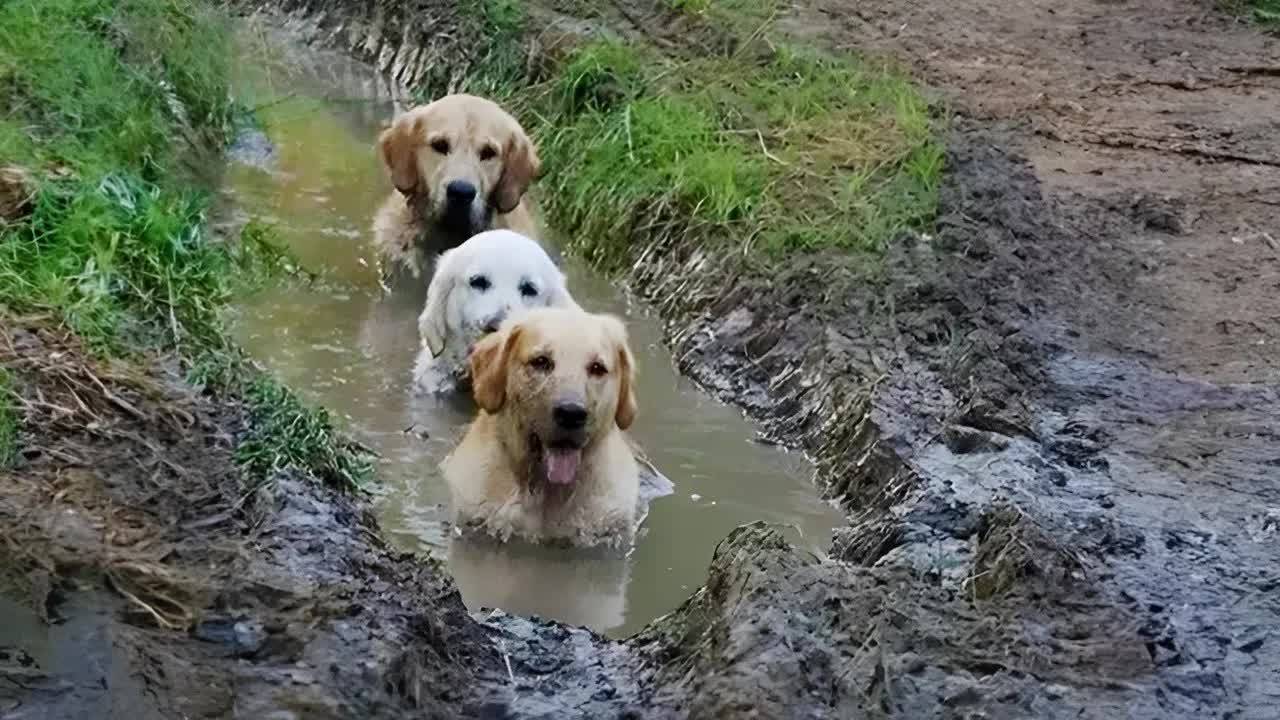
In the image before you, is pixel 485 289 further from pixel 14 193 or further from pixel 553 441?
pixel 14 193

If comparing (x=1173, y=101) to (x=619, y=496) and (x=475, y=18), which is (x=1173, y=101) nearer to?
(x=475, y=18)

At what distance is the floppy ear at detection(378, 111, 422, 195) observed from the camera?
974 centimetres

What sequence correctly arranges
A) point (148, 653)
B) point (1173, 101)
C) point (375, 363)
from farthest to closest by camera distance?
point (1173, 101)
point (375, 363)
point (148, 653)

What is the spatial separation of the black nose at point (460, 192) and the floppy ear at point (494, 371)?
97.7 inches

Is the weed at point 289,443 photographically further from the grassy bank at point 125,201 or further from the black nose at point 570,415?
the black nose at point 570,415

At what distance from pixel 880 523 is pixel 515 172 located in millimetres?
3750

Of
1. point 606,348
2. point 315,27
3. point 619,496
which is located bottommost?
point 315,27

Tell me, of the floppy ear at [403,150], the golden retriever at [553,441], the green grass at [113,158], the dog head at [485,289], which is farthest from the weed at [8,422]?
the floppy ear at [403,150]

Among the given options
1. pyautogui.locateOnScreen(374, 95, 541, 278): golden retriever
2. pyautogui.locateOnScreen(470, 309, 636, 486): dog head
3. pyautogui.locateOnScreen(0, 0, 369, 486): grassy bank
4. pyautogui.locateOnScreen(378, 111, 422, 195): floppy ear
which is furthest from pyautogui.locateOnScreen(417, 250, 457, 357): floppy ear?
pyautogui.locateOnScreen(378, 111, 422, 195): floppy ear

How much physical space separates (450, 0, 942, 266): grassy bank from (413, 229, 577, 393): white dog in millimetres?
1307

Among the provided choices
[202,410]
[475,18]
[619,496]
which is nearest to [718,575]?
[619,496]

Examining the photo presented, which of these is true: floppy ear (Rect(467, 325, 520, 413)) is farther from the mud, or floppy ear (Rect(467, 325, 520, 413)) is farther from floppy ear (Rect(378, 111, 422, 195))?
floppy ear (Rect(378, 111, 422, 195))

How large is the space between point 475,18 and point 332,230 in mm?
2917

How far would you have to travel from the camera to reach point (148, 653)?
477 centimetres
